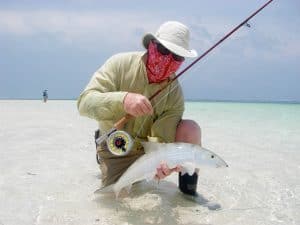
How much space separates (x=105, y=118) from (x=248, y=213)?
1.22 meters

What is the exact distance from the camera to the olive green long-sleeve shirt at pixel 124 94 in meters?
3.13

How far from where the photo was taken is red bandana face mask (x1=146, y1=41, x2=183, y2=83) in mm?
3287

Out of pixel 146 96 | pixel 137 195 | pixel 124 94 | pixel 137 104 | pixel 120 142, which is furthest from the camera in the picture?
pixel 137 195

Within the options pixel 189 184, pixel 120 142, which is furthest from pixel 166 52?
pixel 189 184

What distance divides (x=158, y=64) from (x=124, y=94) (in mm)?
487

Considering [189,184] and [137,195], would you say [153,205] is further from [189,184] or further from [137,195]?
[189,184]

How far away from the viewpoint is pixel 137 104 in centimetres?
281

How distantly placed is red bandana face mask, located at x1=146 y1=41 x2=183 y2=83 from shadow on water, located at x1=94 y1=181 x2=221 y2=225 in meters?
0.91

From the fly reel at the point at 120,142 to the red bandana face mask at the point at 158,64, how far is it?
487 millimetres

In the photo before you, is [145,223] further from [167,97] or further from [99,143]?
[167,97]

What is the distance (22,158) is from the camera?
16.2 feet

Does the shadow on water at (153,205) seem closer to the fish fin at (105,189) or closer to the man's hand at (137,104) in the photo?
→ the fish fin at (105,189)

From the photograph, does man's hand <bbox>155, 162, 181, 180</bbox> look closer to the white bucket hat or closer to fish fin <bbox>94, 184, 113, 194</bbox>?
fish fin <bbox>94, 184, 113, 194</bbox>

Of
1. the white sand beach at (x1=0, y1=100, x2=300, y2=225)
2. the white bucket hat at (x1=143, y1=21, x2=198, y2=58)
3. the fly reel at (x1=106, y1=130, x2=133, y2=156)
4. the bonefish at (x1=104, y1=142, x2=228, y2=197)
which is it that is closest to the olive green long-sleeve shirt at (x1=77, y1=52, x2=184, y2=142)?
the fly reel at (x1=106, y1=130, x2=133, y2=156)
